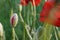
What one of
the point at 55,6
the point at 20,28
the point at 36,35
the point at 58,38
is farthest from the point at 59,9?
the point at 20,28

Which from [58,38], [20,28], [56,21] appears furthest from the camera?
[20,28]

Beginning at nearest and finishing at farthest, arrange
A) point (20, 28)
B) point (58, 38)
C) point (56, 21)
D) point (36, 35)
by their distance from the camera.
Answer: point (56, 21) → point (36, 35) → point (58, 38) → point (20, 28)

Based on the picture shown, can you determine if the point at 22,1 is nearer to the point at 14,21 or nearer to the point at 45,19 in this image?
the point at 14,21

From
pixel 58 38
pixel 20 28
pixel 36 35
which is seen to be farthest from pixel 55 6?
pixel 20 28

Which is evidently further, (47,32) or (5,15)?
(5,15)

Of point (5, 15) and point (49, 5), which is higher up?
point (49, 5)

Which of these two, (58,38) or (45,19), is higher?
(45,19)

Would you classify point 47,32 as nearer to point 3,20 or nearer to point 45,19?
point 45,19

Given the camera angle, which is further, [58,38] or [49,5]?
[58,38]

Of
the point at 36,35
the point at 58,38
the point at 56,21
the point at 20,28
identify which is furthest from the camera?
the point at 20,28
